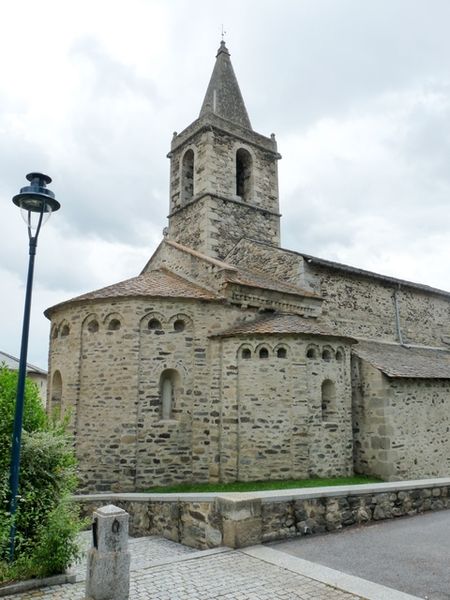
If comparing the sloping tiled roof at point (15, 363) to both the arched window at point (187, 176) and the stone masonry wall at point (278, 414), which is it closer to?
the arched window at point (187, 176)

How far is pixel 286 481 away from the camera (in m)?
12.9

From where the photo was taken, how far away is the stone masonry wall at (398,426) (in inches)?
570

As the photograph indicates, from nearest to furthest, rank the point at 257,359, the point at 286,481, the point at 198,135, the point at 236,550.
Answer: the point at 236,550 → the point at 286,481 → the point at 257,359 → the point at 198,135

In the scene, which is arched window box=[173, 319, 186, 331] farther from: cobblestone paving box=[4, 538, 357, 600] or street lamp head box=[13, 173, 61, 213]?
cobblestone paving box=[4, 538, 357, 600]

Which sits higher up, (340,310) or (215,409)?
(340,310)

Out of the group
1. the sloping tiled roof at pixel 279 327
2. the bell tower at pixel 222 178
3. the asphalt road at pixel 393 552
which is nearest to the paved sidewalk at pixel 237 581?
the asphalt road at pixel 393 552

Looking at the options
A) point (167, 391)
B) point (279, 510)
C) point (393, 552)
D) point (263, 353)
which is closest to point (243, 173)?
point (263, 353)

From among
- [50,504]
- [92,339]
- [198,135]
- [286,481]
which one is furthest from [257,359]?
[198,135]

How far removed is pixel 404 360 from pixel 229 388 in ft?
24.2

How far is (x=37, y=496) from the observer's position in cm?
673

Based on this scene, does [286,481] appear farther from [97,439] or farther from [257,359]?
[97,439]

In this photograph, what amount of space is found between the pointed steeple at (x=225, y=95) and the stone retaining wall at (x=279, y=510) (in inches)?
706

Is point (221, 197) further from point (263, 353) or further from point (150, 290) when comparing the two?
point (263, 353)

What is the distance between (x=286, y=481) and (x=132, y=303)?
22.7ft
